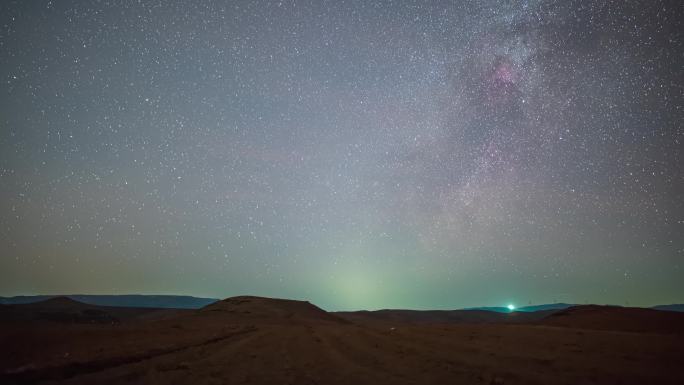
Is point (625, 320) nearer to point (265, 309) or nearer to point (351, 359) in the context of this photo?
point (351, 359)

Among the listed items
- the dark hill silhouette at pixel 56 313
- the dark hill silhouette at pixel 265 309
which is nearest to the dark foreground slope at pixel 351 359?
the dark hill silhouette at pixel 265 309

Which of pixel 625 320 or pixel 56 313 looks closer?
pixel 625 320

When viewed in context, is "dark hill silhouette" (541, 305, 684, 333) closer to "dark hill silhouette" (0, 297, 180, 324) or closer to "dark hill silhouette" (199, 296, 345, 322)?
"dark hill silhouette" (199, 296, 345, 322)

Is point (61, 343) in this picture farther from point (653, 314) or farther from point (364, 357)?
point (653, 314)

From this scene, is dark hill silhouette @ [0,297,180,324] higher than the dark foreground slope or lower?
lower

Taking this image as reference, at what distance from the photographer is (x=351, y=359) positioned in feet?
35.2

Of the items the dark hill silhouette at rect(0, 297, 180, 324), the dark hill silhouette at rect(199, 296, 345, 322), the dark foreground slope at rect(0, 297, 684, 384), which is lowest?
the dark hill silhouette at rect(0, 297, 180, 324)

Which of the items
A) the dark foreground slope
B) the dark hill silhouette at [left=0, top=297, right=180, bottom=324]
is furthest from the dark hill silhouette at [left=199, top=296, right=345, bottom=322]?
the dark foreground slope

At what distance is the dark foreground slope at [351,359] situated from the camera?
26.0 feet

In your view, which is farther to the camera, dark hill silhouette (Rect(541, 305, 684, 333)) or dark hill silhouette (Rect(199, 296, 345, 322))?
dark hill silhouette (Rect(199, 296, 345, 322))

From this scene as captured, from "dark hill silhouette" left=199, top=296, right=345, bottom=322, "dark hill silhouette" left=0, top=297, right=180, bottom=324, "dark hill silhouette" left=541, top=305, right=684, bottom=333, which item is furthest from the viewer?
"dark hill silhouette" left=0, top=297, right=180, bottom=324

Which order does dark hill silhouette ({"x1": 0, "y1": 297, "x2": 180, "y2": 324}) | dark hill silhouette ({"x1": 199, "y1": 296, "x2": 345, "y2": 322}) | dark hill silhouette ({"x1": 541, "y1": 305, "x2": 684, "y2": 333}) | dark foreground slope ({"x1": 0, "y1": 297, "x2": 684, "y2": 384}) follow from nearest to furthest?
dark foreground slope ({"x1": 0, "y1": 297, "x2": 684, "y2": 384}), dark hill silhouette ({"x1": 541, "y1": 305, "x2": 684, "y2": 333}), dark hill silhouette ({"x1": 199, "y1": 296, "x2": 345, "y2": 322}), dark hill silhouette ({"x1": 0, "y1": 297, "x2": 180, "y2": 324})

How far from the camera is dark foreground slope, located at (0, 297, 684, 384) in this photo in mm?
7930

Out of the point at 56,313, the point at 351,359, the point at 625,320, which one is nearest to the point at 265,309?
the point at 56,313
